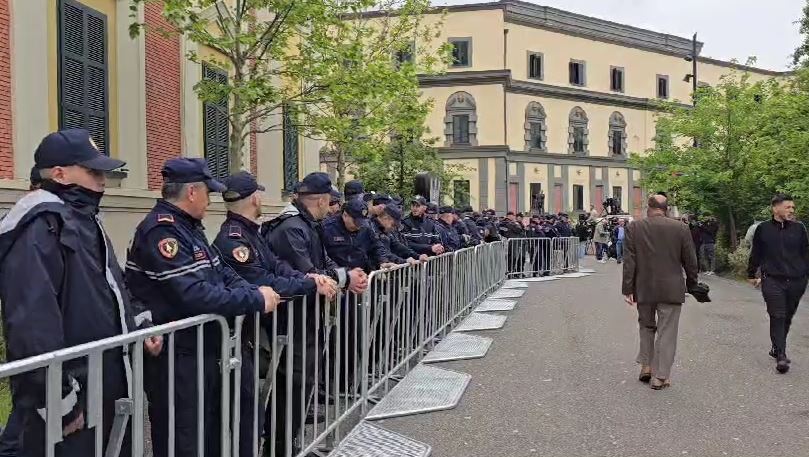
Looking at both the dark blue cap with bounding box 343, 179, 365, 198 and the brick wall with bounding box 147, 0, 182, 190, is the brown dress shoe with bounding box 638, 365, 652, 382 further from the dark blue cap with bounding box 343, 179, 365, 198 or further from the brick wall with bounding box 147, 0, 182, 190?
the brick wall with bounding box 147, 0, 182, 190

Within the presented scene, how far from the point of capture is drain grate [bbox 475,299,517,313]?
13234 millimetres

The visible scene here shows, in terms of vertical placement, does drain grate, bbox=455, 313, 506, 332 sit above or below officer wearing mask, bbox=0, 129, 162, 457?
below

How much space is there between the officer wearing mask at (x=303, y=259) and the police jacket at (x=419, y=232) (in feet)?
17.2

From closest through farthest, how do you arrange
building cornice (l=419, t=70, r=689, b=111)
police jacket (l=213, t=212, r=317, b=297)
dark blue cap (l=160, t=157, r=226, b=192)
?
1. dark blue cap (l=160, t=157, r=226, b=192)
2. police jacket (l=213, t=212, r=317, b=297)
3. building cornice (l=419, t=70, r=689, b=111)

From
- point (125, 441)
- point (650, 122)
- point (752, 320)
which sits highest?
point (650, 122)

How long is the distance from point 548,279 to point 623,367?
38.5 feet

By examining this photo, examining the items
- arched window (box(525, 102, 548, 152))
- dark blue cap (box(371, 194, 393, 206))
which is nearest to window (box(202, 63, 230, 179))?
dark blue cap (box(371, 194, 393, 206))

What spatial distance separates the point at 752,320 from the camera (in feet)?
40.4

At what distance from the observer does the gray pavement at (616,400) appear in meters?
5.73

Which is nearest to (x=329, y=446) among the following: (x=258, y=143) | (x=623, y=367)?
(x=623, y=367)

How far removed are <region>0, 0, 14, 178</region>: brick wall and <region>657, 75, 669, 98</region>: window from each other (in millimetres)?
51083

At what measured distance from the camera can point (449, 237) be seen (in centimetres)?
1297

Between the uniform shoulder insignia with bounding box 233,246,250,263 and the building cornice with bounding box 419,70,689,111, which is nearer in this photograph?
the uniform shoulder insignia with bounding box 233,246,250,263

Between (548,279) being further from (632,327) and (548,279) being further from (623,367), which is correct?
(623,367)
